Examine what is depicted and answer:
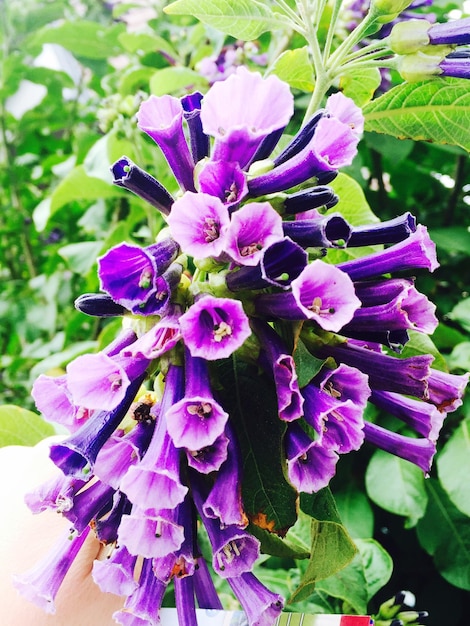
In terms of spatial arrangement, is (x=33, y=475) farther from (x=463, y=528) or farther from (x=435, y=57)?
(x=463, y=528)

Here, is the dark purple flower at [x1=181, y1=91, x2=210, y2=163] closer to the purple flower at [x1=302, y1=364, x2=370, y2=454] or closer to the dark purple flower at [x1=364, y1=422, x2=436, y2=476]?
the purple flower at [x1=302, y1=364, x2=370, y2=454]

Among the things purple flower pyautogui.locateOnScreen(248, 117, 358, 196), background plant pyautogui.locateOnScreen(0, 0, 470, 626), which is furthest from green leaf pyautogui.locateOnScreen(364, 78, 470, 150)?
purple flower pyautogui.locateOnScreen(248, 117, 358, 196)

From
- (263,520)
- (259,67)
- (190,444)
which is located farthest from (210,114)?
(259,67)

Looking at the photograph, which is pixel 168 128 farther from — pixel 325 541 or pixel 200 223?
pixel 325 541

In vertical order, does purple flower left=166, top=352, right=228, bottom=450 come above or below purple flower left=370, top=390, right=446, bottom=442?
above

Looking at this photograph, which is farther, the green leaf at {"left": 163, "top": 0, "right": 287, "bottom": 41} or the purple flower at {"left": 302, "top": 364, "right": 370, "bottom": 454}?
the green leaf at {"left": 163, "top": 0, "right": 287, "bottom": 41}

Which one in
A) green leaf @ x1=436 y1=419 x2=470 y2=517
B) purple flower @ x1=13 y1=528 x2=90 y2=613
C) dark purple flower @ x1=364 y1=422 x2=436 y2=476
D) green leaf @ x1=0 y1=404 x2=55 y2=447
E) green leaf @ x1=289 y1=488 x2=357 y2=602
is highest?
dark purple flower @ x1=364 y1=422 x2=436 y2=476

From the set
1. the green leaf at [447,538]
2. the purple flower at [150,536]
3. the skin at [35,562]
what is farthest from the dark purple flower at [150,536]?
the green leaf at [447,538]
